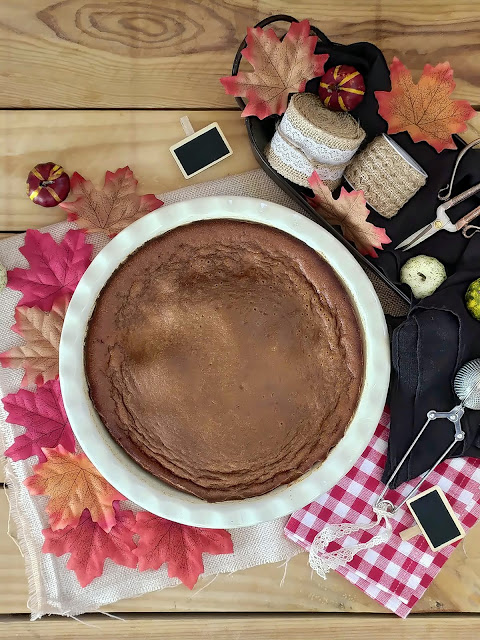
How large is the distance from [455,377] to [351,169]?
38 centimetres

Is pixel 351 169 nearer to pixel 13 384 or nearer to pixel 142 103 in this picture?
pixel 142 103

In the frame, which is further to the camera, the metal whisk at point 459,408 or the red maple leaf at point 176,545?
the red maple leaf at point 176,545

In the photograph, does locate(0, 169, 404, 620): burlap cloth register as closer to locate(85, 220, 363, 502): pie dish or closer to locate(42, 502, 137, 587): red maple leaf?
locate(42, 502, 137, 587): red maple leaf

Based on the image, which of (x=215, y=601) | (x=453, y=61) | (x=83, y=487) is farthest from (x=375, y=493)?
(x=453, y=61)

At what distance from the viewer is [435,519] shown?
3.47ft

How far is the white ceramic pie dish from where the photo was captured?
0.94 meters

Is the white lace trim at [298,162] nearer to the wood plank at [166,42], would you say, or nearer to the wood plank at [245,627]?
the wood plank at [166,42]

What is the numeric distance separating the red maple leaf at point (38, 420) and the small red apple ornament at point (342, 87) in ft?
2.21

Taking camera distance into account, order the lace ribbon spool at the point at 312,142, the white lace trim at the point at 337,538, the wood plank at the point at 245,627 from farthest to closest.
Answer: the wood plank at the point at 245,627, the white lace trim at the point at 337,538, the lace ribbon spool at the point at 312,142

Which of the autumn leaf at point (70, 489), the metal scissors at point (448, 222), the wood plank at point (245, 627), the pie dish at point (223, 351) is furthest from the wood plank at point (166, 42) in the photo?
the wood plank at point (245, 627)

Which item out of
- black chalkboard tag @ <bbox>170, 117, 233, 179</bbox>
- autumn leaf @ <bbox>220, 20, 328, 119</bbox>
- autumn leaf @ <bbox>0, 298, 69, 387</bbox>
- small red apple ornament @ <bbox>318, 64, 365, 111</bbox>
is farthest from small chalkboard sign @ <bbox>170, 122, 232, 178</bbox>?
autumn leaf @ <bbox>0, 298, 69, 387</bbox>

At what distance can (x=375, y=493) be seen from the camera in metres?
1.08

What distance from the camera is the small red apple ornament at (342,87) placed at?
0.98 m

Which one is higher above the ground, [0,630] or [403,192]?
[403,192]
